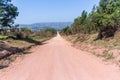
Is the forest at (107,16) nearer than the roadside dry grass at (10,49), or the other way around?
the roadside dry grass at (10,49)

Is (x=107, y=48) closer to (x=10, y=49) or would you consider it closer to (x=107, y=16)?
(x=107, y=16)

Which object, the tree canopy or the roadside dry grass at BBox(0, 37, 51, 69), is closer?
the roadside dry grass at BBox(0, 37, 51, 69)

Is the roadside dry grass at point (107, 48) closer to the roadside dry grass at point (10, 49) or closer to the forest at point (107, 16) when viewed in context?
the forest at point (107, 16)

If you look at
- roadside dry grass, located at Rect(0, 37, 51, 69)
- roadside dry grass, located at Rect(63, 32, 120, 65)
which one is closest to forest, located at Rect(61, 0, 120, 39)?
roadside dry grass, located at Rect(63, 32, 120, 65)

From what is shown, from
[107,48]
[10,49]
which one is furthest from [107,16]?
[10,49]

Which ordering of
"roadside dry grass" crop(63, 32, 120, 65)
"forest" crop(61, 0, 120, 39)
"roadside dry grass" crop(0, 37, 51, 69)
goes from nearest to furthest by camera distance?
"roadside dry grass" crop(0, 37, 51, 69), "roadside dry grass" crop(63, 32, 120, 65), "forest" crop(61, 0, 120, 39)

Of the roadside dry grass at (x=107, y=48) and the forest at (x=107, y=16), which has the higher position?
the forest at (x=107, y=16)

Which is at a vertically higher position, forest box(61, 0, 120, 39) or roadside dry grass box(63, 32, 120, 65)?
forest box(61, 0, 120, 39)

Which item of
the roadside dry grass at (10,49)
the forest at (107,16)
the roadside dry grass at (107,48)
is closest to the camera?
the roadside dry grass at (10,49)

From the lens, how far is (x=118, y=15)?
35.6 meters

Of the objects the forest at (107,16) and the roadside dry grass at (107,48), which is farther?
the forest at (107,16)

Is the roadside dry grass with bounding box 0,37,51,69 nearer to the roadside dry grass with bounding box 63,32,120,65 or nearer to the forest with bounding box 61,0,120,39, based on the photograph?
the roadside dry grass with bounding box 63,32,120,65

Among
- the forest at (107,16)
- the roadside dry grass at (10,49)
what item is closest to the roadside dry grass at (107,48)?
the forest at (107,16)

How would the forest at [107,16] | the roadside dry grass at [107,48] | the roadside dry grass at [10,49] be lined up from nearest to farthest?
the roadside dry grass at [10,49], the roadside dry grass at [107,48], the forest at [107,16]
